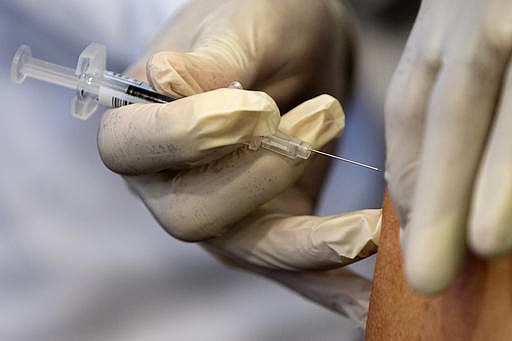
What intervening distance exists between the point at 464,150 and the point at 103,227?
1.20m

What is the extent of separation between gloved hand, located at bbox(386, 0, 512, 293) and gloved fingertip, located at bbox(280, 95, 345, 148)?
43 centimetres

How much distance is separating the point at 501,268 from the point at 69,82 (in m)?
0.73

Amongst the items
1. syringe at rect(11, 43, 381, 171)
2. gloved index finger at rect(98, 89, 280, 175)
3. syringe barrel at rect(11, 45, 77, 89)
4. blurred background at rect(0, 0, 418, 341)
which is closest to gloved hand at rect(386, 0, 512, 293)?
gloved index finger at rect(98, 89, 280, 175)

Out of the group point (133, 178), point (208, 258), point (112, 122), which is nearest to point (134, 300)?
point (208, 258)

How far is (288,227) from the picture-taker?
3.70 feet

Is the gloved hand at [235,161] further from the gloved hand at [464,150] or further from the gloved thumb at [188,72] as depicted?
the gloved hand at [464,150]

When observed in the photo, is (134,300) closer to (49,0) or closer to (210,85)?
(210,85)

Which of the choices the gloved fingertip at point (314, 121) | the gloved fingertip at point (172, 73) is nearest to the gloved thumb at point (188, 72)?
the gloved fingertip at point (172, 73)

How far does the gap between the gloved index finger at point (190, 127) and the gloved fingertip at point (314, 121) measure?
0.09 meters

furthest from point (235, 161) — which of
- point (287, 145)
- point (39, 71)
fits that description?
point (39, 71)

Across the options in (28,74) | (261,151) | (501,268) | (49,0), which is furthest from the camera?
(49,0)

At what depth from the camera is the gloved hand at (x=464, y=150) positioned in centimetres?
55

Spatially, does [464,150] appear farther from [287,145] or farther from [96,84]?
[96,84]

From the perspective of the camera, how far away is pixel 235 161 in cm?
105
